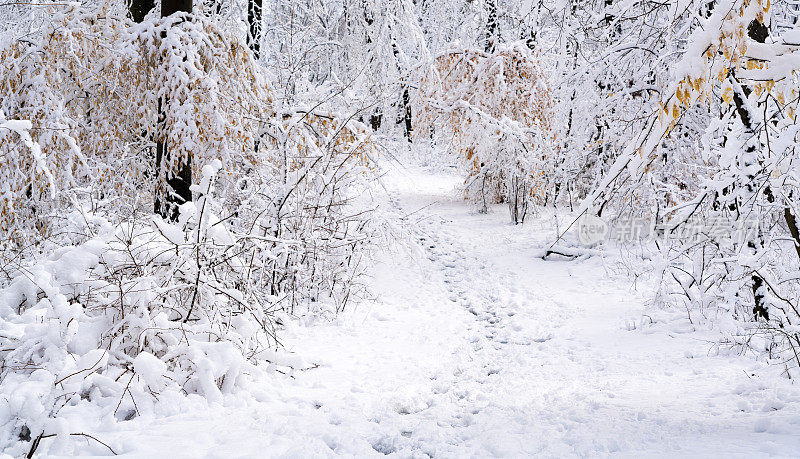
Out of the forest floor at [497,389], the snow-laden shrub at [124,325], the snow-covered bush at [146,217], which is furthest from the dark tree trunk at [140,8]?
the forest floor at [497,389]

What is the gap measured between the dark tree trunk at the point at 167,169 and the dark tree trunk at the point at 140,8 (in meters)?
0.41

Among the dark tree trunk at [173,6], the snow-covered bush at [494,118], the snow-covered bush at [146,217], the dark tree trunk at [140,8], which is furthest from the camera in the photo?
the snow-covered bush at [494,118]

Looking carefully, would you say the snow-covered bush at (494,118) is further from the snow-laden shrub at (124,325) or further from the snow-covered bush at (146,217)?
the snow-laden shrub at (124,325)

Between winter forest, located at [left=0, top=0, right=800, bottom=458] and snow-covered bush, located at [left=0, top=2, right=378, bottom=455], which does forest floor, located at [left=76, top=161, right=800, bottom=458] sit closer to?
winter forest, located at [left=0, top=0, right=800, bottom=458]

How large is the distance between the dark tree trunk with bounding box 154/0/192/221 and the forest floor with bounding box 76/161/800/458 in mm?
2048

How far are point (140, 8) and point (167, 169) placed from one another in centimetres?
199

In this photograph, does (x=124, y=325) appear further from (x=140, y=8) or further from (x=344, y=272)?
(x=140, y=8)

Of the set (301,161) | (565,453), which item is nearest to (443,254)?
(301,161)

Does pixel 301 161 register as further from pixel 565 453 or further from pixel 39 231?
pixel 565 453

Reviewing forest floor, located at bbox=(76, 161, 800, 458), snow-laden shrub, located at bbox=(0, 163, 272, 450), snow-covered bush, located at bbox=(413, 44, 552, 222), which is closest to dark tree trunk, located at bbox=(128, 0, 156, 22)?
snow-laden shrub, located at bbox=(0, 163, 272, 450)

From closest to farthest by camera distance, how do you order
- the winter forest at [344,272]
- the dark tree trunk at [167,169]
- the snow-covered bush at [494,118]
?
1. the winter forest at [344,272]
2. the dark tree trunk at [167,169]
3. the snow-covered bush at [494,118]

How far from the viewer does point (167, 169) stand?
588 cm

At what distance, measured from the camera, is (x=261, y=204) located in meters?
6.76

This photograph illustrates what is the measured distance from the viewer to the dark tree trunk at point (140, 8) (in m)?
6.20
